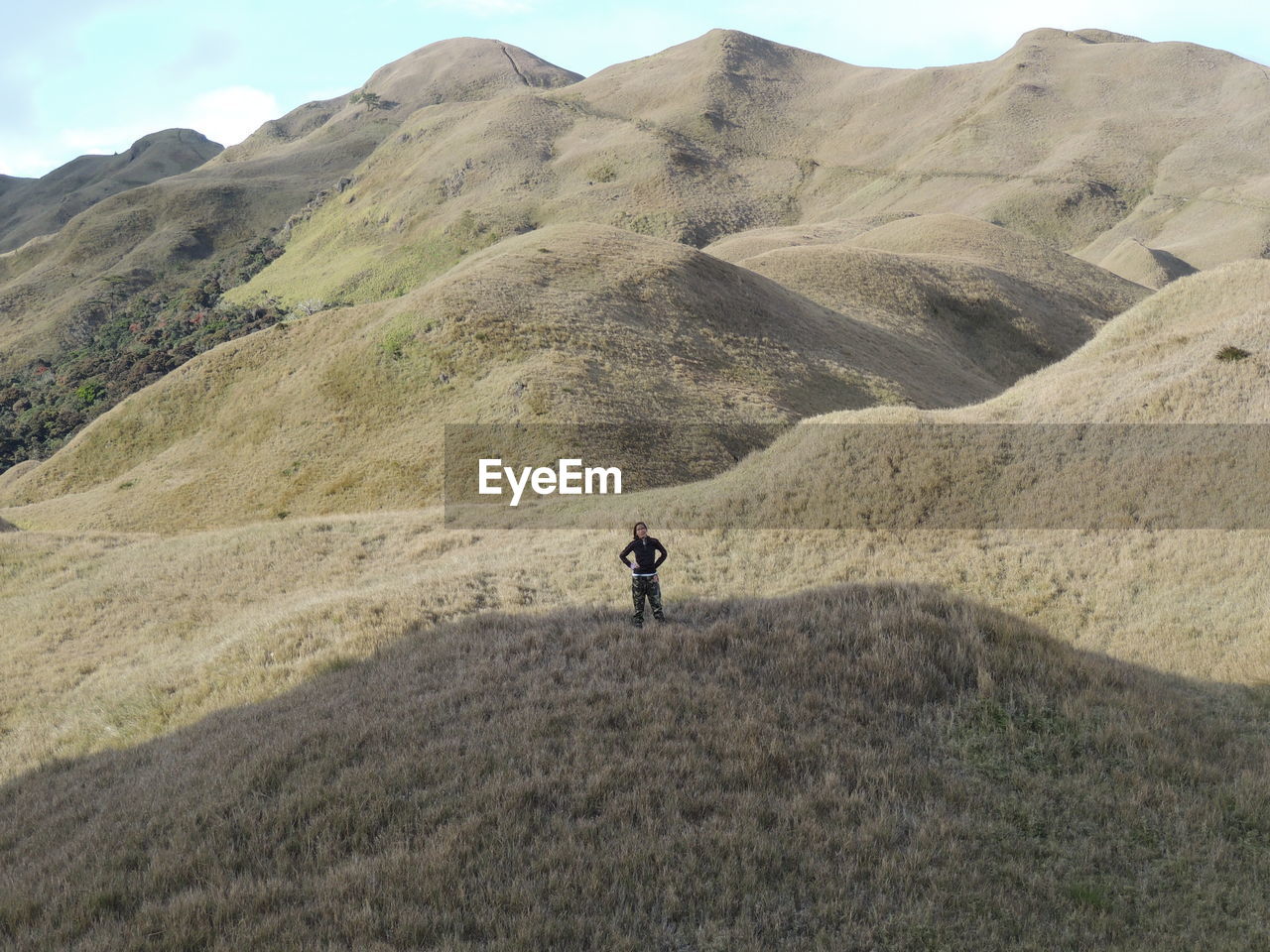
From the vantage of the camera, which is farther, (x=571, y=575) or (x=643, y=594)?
(x=571, y=575)

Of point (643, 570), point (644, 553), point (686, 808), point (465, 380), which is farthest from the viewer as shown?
point (465, 380)

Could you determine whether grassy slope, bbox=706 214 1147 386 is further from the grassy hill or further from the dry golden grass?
the dry golden grass

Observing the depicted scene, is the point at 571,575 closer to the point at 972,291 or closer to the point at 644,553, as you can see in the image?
the point at 644,553

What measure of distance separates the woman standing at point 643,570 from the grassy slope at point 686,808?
1079 millimetres

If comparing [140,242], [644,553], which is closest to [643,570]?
[644,553]

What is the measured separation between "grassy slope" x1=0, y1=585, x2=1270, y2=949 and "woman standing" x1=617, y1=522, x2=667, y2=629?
42.5 inches

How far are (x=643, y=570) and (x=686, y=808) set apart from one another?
5562 mm

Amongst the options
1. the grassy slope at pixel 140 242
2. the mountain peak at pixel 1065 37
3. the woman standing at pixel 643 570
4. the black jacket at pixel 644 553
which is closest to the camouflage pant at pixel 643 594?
the woman standing at pixel 643 570

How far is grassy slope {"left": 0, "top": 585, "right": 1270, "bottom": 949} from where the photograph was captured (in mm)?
6059

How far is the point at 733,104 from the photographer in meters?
172

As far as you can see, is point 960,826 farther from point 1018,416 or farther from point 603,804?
point 1018,416

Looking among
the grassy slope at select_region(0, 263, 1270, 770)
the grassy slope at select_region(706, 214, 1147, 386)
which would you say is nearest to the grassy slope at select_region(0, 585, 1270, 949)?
the grassy slope at select_region(0, 263, 1270, 770)

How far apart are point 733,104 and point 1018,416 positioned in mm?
165078

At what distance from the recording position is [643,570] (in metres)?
12.7
